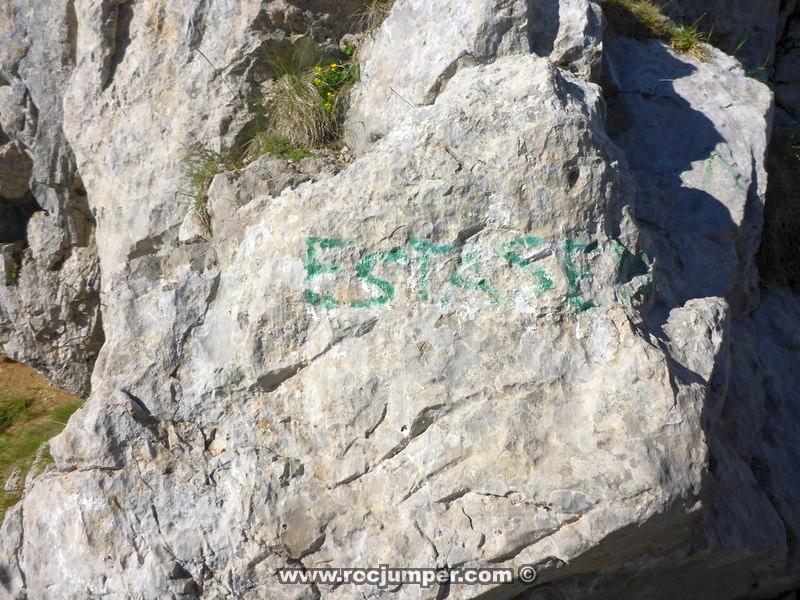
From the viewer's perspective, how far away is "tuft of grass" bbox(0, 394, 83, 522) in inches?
219

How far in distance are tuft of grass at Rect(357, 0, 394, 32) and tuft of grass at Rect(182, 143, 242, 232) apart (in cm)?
122

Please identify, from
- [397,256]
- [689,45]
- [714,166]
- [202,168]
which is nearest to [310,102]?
[202,168]

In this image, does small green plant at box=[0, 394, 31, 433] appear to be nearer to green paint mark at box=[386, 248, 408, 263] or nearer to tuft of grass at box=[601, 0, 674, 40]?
green paint mark at box=[386, 248, 408, 263]

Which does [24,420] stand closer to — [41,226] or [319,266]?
[41,226]

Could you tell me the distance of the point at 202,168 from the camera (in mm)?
4594

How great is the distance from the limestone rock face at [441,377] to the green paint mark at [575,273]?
0.04ft

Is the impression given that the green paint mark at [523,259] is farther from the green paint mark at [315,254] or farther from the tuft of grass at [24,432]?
the tuft of grass at [24,432]

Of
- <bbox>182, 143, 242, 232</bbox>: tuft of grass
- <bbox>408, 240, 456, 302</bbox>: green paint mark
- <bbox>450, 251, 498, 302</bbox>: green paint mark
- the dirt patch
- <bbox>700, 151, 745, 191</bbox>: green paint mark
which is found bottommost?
the dirt patch

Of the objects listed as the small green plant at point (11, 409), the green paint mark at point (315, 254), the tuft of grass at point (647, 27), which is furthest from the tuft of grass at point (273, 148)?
the small green plant at point (11, 409)

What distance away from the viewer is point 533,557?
320 centimetres

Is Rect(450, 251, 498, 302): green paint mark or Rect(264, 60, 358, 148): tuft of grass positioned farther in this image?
Rect(264, 60, 358, 148): tuft of grass

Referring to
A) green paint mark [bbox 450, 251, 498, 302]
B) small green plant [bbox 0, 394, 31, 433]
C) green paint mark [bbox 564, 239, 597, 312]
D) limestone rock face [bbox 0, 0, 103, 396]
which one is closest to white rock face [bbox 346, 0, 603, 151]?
green paint mark [bbox 450, 251, 498, 302]

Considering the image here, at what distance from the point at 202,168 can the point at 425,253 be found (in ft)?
5.90

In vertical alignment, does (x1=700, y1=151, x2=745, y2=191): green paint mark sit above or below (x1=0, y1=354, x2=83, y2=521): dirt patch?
above
